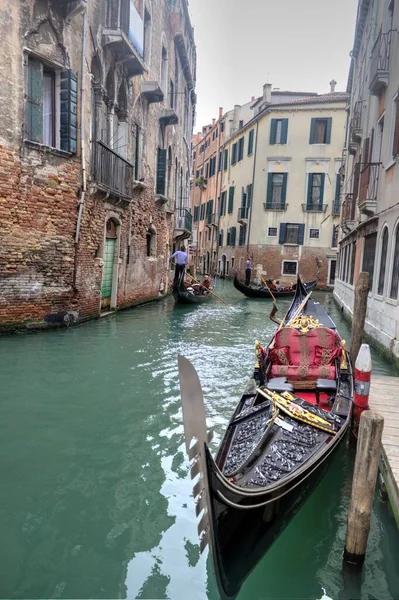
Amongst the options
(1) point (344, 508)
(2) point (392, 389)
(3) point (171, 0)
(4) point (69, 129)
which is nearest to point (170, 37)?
(3) point (171, 0)

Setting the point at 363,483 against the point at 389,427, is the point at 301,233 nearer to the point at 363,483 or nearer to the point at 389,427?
the point at 389,427

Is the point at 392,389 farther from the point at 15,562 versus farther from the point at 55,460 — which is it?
the point at 15,562

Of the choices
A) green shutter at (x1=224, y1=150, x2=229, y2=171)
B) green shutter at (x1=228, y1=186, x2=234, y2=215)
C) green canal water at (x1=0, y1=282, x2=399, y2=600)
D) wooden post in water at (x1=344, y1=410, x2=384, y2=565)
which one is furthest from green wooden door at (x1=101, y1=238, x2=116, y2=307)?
green shutter at (x1=224, y1=150, x2=229, y2=171)

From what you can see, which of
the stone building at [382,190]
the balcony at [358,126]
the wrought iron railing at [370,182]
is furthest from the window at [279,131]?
the wrought iron railing at [370,182]

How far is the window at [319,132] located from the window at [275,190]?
1.83m

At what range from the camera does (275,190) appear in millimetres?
19297

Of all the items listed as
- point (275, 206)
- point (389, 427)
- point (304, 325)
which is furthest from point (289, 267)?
point (389, 427)

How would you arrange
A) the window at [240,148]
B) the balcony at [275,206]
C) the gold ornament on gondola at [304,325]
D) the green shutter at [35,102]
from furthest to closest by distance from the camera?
the window at [240,148] → the balcony at [275,206] → the green shutter at [35,102] → the gold ornament on gondola at [304,325]

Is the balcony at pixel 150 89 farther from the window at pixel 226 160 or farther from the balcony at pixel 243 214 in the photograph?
the window at pixel 226 160

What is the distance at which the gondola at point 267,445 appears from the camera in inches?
63.5

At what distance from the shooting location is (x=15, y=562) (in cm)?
206

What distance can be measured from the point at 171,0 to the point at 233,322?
339 inches

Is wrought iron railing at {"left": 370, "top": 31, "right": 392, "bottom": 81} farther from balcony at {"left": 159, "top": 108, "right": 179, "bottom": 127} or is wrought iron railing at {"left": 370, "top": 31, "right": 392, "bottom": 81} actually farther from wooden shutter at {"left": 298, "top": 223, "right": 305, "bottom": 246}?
wooden shutter at {"left": 298, "top": 223, "right": 305, "bottom": 246}

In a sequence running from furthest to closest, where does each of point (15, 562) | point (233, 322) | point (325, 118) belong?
1. point (325, 118)
2. point (233, 322)
3. point (15, 562)
